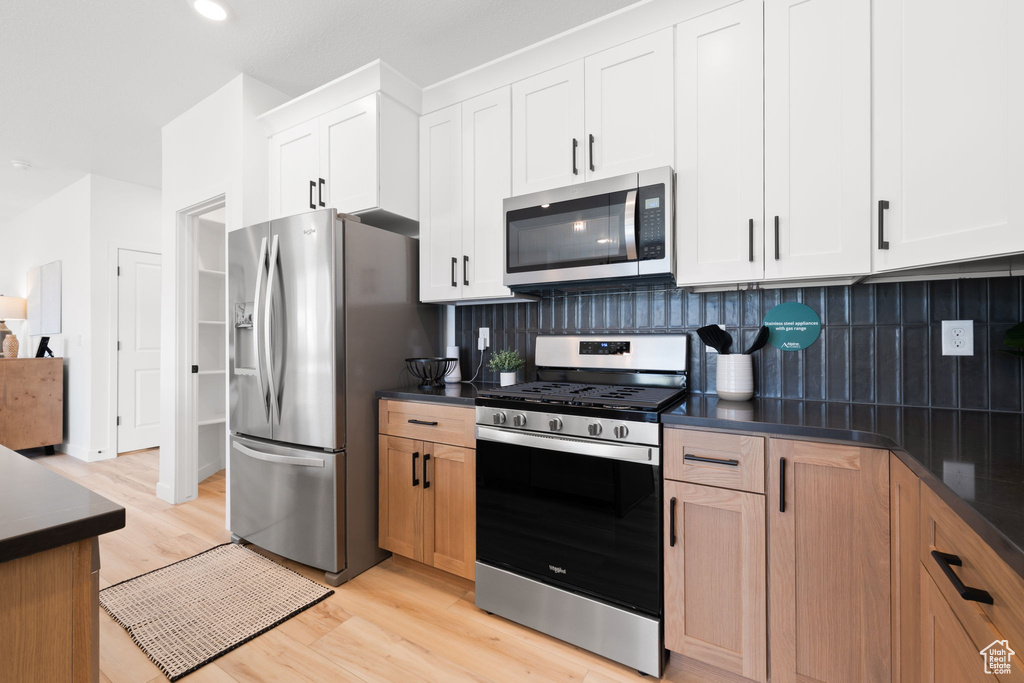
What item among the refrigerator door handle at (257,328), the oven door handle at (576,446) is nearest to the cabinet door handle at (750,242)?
the oven door handle at (576,446)

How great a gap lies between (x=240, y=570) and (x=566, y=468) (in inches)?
71.0

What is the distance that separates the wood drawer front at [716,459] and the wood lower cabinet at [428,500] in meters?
0.88

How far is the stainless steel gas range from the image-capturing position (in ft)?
5.27

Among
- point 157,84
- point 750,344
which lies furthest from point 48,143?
point 750,344

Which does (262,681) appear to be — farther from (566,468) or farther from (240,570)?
(566,468)

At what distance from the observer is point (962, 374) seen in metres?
1.66

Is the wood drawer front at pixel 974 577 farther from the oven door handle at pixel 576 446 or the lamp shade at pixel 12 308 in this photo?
the lamp shade at pixel 12 308

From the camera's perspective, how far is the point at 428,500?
2.19 meters

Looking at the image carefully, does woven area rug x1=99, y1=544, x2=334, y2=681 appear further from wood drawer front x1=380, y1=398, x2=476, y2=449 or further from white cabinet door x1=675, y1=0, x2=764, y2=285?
white cabinet door x1=675, y1=0, x2=764, y2=285

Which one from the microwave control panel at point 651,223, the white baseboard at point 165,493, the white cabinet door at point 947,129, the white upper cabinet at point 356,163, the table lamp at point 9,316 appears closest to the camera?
the white cabinet door at point 947,129

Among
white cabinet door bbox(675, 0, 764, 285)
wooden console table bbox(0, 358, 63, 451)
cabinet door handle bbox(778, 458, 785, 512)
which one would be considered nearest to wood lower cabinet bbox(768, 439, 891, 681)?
cabinet door handle bbox(778, 458, 785, 512)

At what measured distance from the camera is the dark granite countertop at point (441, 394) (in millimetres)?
2096

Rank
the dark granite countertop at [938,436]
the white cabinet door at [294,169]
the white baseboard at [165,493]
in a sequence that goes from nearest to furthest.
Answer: the dark granite countertop at [938,436] < the white cabinet door at [294,169] < the white baseboard at [165,493]

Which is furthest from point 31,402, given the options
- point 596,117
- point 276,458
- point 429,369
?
point 596,117
